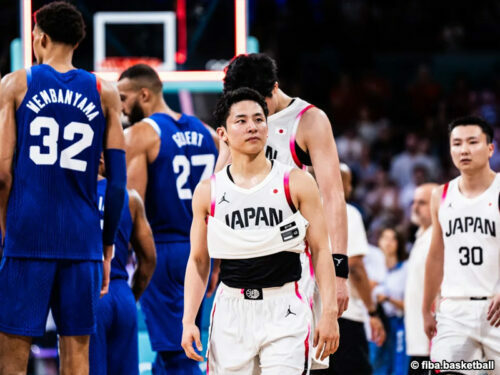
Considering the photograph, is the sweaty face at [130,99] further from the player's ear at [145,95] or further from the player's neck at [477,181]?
the player's neck at [477,181]

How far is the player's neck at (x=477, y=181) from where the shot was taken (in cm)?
663

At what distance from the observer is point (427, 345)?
8.34 m

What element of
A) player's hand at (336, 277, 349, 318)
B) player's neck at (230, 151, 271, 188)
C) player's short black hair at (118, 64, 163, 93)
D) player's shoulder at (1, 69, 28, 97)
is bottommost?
player's hand at (336, 277, 349, 318)

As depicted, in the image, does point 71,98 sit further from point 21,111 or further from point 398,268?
point 398,268

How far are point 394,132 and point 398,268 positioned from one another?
5.68m

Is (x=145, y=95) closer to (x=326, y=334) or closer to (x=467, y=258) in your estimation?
(x=467, y=258)

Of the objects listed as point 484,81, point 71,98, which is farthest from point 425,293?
point 484,81

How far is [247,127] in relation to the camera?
15.7 feet

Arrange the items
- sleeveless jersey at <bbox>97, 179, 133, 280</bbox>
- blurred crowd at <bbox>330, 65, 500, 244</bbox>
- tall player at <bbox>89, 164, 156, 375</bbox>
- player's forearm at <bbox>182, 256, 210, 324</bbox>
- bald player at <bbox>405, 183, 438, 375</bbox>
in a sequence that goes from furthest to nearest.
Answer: blurred crowd at <bbox>330, 65, 500, 244</bbox>
bald player at <bbox>405, 183, 438, 375</bbox>
sleeveless jersey at <bbox>97, 179, 133, 280</bbox>
tall player at <bbox>89, 164, 156, 375</bbox>
player's forearm at <bbox>182, 256, 210, 324</bbox>

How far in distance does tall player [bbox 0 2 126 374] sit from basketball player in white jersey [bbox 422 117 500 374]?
8.97 ft

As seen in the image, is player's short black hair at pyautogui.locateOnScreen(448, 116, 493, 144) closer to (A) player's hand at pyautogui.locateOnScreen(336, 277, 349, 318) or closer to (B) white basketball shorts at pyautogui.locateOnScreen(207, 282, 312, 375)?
(A) player's hand at pyautogui.locateOnScreen(336, 277, 349, 318)

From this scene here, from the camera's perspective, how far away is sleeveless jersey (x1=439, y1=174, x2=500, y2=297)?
6371 millimetres
